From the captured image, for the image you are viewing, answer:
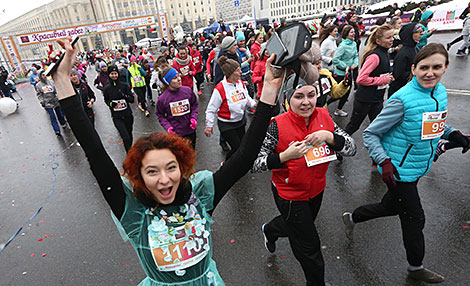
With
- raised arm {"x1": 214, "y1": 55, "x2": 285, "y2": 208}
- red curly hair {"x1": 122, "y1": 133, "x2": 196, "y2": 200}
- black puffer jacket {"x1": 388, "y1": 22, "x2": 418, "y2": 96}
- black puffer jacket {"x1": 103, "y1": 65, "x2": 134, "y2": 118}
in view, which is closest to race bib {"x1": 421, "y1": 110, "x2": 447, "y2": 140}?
raised arm {"x1": 214, "y1": 55, "x2": 285, "y2": 208}

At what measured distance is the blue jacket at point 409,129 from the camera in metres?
2.35

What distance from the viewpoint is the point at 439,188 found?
13.1 ft

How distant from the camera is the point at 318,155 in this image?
2.27 m

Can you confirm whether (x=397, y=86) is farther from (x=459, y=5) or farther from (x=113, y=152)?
(x=459, y=5)

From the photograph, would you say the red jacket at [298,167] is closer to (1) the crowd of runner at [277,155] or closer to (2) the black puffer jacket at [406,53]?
(1) the crowd of runner at [277,155]

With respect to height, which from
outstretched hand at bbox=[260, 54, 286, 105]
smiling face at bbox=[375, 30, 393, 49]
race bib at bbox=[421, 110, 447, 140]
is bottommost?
race bib at bbox=[421, 110, 447, 140]

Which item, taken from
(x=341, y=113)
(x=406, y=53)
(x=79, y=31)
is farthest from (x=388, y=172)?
(x=79, y=31)

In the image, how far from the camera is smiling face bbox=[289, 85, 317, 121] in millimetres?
2195

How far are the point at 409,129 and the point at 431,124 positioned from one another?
168mm

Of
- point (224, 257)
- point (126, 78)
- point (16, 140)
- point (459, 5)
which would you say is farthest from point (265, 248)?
point (459, 5)

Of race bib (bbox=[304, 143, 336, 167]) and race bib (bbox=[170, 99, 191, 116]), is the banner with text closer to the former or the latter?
race bib (bbox=[170, 99, 191, 116])

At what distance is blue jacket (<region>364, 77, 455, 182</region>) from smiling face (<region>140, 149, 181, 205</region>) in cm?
179

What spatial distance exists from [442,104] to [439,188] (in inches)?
86.8

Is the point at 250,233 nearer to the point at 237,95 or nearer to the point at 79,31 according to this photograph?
the point at 237,95
